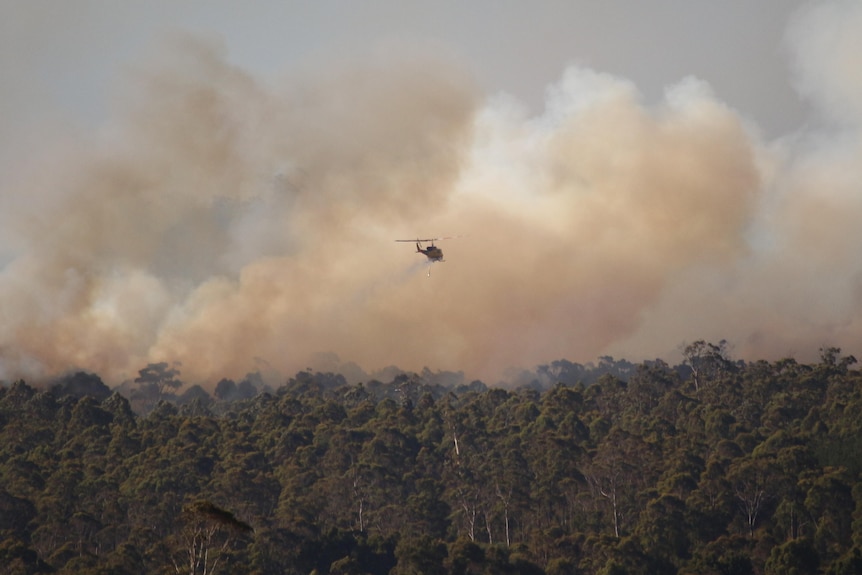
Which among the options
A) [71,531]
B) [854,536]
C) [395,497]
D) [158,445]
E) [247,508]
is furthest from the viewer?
[158,445]

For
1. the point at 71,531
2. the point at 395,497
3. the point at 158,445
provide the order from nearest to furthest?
1. the point at 71,531
2. the point at 395,497
3. the point at 158,445

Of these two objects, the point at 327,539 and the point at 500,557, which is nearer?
the point at 500,557

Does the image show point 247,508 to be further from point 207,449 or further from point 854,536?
point 854,536

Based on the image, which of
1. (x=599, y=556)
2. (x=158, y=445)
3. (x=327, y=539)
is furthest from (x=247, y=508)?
(x=599, y=556)

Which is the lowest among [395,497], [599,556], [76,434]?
[599,556]

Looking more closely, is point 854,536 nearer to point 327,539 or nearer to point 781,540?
point 781,540

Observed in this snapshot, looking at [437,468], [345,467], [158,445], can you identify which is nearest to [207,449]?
[158,445]

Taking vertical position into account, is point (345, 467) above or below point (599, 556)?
above
